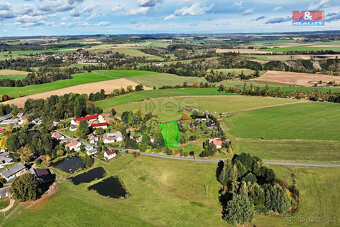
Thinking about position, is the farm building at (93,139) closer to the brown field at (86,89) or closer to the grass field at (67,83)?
the brown field at (86,89)

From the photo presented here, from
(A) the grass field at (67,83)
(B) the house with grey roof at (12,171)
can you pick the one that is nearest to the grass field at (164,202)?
(B) the house with grey roof at (12,171)

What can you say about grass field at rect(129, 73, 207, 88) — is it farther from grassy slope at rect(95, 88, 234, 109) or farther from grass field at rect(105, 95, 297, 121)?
grass field at rect(105, 95, 297, 121)

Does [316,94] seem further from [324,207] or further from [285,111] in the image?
[324,207]

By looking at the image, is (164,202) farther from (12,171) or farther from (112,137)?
(12,171)

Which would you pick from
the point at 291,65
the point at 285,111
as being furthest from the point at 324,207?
the point at 291,65

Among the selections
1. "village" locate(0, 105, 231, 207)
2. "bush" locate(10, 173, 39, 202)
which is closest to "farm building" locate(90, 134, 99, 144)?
"village" locate(0, 105, 231, 207)
